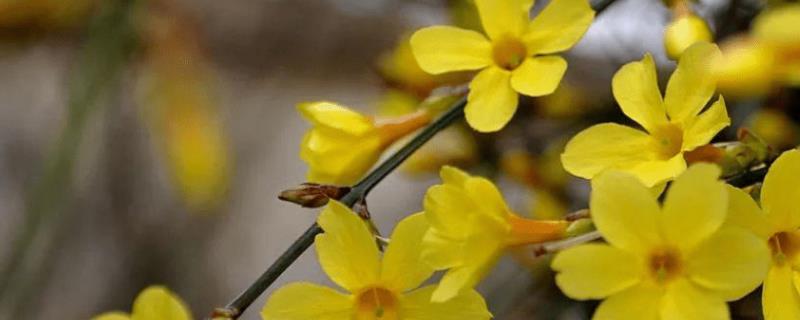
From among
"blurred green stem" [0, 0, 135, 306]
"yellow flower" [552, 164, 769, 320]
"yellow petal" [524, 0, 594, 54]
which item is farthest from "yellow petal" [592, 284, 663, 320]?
"blurred green stem" [0, 0, 135, 306]

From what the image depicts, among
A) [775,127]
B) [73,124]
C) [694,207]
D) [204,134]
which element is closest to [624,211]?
[694,207]

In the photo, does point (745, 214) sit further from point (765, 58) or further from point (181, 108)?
point (181, 108)

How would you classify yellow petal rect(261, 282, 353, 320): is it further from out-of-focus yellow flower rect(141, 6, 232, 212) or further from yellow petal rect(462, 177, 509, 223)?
out-of-focus yellow flower rect(141, 6, 232, 212)

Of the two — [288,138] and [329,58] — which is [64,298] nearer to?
[288,138]

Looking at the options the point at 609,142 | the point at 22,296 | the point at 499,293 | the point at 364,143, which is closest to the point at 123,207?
the point at 22,296

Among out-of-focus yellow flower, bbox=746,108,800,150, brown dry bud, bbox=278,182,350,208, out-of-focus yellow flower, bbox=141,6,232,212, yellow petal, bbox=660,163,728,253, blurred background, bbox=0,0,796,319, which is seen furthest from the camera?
out-of-focus yellow flower, bbox=141,6,232,212

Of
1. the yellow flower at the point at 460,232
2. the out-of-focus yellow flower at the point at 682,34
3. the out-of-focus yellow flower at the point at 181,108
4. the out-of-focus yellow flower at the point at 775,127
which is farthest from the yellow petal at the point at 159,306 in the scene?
the out-of-focus yellow flower at the point at 181,108
